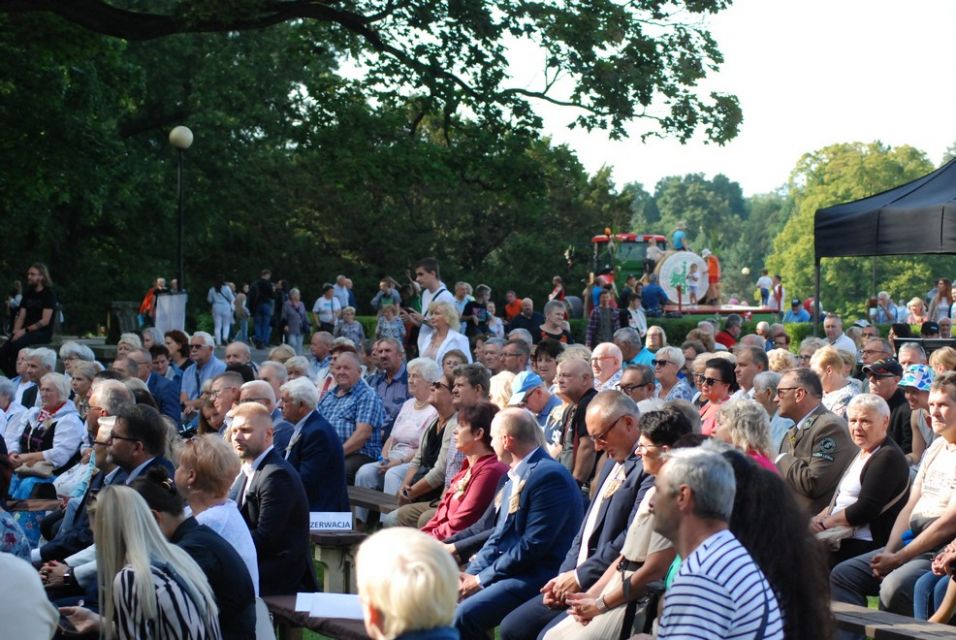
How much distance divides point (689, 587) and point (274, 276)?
122ft

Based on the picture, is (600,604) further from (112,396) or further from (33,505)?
(33,505)

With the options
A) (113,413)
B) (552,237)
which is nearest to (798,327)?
(552,237)

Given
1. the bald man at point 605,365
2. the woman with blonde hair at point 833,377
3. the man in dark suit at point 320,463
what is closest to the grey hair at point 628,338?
the bald man at point 605,365

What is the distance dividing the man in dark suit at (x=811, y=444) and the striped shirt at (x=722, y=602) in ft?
10.6

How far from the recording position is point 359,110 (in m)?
17.9

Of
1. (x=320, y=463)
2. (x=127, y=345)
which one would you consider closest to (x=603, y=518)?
(x=320, y=463)

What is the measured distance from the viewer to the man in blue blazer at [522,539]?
6.03 meters

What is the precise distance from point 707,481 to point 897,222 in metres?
9.03

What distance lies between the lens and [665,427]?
Result: 530cm

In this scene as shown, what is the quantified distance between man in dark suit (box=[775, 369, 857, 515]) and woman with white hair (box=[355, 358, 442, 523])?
288 centimetres

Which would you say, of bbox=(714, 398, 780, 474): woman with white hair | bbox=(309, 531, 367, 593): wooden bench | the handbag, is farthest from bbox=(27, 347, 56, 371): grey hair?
bbox=(714, 398, 780, 474): woman with white hair

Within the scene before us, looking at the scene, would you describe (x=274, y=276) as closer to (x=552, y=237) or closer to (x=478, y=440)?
(x=552, y=237)

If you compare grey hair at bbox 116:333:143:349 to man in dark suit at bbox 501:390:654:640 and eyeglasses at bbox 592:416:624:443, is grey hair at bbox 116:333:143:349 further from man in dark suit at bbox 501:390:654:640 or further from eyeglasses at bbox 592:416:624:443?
eyeglasses at bbox 592:416:624:443

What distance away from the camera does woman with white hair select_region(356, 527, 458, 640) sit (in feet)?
9.53
